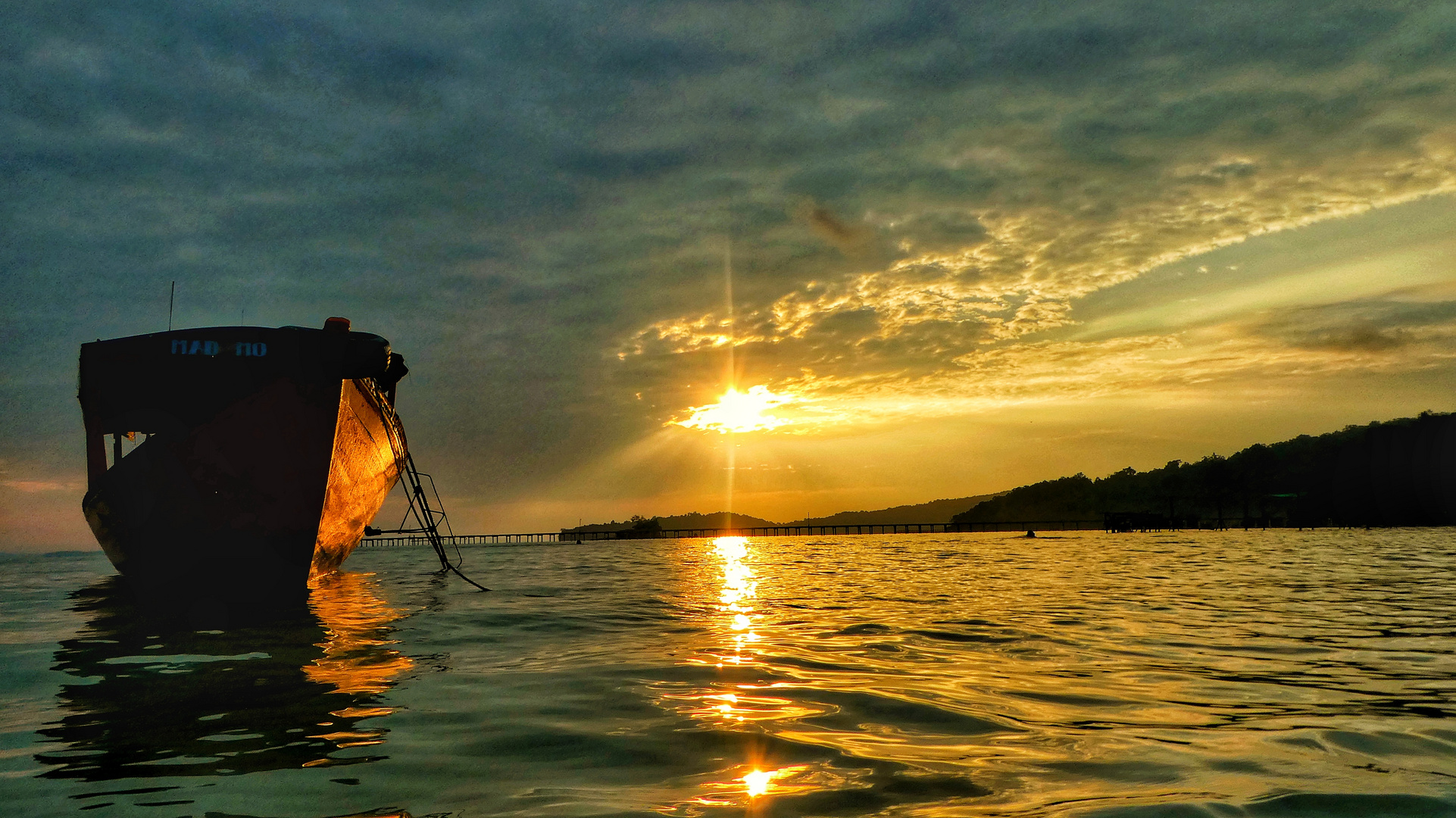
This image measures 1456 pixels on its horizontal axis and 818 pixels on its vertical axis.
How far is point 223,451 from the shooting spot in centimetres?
1797

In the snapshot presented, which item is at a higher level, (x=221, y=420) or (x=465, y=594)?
(x=221, y=420)

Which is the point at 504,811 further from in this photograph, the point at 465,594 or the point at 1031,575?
the point at 1031,575

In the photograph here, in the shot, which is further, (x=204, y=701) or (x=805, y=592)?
(x=805, y=592)

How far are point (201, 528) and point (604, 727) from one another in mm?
16376

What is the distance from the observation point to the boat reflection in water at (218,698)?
16.7ft

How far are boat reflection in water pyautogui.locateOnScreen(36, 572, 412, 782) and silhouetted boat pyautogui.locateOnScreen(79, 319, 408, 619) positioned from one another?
469 cm

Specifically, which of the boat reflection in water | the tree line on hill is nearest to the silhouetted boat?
the boat reflection in water

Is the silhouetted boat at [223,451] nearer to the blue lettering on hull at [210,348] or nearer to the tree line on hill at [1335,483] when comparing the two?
the blue lettering on hull at [210,348]

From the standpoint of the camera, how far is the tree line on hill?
115 metres

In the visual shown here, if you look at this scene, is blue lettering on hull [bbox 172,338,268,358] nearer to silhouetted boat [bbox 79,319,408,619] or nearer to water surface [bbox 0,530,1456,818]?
silhouetted boat [bbox 79,319,408,619]

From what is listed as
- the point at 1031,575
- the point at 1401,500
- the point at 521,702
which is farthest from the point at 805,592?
the point at 1401,500

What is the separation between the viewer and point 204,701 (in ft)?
22.9

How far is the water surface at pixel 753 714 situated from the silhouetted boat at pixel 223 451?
3.65m

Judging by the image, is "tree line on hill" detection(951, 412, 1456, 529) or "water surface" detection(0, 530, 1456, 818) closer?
"water surface" detection(0, 530, 1456, 818)
